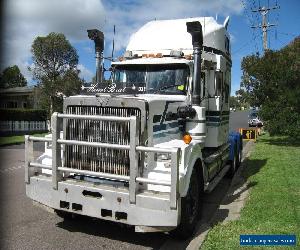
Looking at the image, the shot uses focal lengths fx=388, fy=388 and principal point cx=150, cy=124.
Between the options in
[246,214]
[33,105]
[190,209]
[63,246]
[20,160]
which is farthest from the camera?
[33,105]

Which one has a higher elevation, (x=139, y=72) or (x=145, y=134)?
(x=139, y=72)

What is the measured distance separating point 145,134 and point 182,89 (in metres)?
2.06

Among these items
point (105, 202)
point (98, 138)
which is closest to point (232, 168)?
point (98, 138)

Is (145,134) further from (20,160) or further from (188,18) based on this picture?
(20,160)

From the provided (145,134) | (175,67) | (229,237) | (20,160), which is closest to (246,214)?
(229,237)

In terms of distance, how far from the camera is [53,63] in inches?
1690

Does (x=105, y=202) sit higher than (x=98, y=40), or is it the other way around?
(x=98, y=40)

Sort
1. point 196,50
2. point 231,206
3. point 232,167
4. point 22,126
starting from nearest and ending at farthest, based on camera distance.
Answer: point 196,50, point 231,206, point 232,167, point 22,126

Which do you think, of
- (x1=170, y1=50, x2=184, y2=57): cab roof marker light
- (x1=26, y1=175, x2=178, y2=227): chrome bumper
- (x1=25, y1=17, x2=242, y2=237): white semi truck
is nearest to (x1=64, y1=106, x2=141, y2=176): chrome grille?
(x1=25, y1=17, x2=242, y2=237): white semi truck

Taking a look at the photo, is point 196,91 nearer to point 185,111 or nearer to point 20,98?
point 185,111

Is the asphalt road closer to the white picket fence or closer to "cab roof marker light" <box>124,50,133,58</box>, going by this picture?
"cab roof marker light" <box>124,50,133,58</box>

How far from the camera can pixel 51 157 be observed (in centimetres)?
664

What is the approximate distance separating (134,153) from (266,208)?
3.38 metres

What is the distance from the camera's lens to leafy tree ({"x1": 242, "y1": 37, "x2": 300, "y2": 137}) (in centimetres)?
1995
